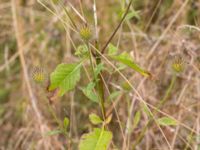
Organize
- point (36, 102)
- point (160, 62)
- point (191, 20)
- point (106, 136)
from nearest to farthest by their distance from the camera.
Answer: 1. point (106, 136)
2. point (160, 62)
3. point (36, 102)
4. point (191, 20)

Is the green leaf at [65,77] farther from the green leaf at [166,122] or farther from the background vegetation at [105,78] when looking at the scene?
the green leaf at [166,122]

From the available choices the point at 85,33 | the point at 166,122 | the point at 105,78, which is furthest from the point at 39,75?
the point at 105,78

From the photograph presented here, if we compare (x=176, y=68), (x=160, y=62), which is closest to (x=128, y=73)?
(x=160, y=62)

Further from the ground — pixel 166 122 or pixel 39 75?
pixel 39 75

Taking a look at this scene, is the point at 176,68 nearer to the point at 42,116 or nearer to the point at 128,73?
the point at 128,73

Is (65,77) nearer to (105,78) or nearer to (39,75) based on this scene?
(39,75)

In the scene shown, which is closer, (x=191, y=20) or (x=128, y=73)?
(x=128, y=73)
